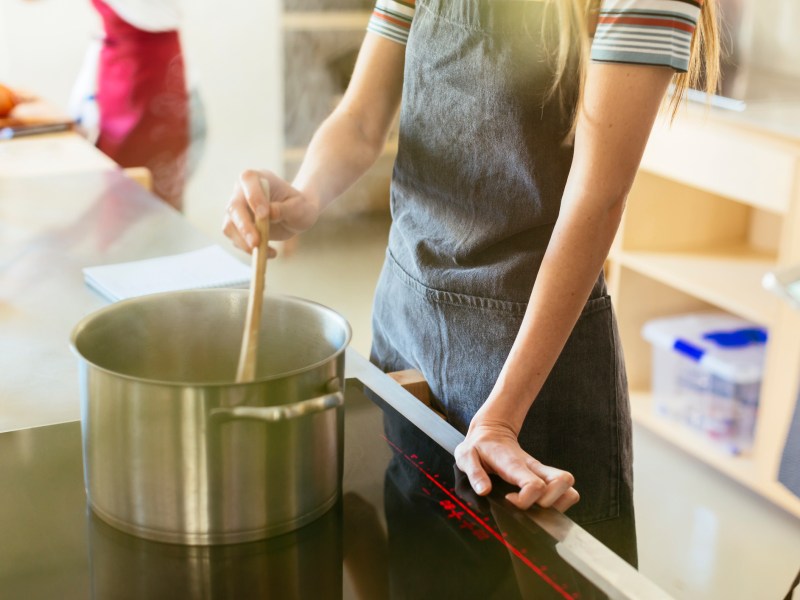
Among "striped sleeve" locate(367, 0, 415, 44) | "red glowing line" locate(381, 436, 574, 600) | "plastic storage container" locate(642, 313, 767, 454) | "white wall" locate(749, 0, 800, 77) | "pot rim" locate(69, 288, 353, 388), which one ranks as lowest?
"plastic storage container" locate(642, 313, 767, 454)

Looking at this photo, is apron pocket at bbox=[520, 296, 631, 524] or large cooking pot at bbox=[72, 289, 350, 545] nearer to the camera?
large cooking pot at bbox=[72, 289, 350, 545]

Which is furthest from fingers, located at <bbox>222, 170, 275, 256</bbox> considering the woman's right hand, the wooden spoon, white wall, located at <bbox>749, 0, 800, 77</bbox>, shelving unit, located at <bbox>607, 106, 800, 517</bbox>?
white wall, located at <bbox>749, 0, 800, 77</bbox>

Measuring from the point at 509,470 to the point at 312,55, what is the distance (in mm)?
3192

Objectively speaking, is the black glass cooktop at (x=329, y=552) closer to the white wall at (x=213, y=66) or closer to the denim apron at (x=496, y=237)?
the denim apron at (x=496, y=237)

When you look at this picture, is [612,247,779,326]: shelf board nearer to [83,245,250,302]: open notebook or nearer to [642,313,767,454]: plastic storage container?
[642,313,767,454]: plastic storage container

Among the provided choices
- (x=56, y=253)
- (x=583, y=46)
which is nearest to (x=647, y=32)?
(x=583, y=46)

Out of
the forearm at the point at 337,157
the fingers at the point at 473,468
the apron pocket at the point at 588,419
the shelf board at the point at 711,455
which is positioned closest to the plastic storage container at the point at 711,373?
the shelf board at the point at 711,455

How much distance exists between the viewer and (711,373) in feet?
7.45

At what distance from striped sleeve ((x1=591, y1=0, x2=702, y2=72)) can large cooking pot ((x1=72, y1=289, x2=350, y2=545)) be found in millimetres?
325

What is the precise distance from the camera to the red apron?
2441 mm

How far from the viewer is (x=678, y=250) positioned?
244cm

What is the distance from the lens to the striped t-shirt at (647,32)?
824mm

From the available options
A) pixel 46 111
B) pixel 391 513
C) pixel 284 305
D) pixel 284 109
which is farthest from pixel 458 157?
→ pixel 284 109

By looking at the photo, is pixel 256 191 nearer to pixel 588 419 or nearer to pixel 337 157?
pixel 337 157
